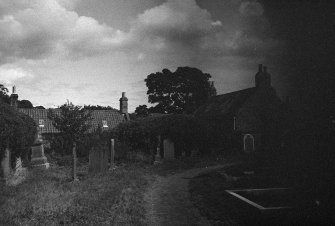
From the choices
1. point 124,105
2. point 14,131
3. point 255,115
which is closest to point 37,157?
point 14,131

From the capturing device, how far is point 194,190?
1425 cm

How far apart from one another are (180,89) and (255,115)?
26392 millimetres

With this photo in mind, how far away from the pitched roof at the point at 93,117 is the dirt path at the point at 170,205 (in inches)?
1027

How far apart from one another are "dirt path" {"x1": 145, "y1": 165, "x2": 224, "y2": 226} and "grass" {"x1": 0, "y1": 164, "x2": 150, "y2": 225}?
0.42 meters

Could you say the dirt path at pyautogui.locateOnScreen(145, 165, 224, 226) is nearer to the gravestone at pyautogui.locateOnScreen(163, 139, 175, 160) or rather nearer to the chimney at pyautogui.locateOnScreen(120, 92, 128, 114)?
the gravestone at pyautogui.locateOnScreen(163, 139, 175, 160)

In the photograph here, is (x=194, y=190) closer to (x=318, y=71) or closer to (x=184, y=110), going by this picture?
(x=318, y=71)

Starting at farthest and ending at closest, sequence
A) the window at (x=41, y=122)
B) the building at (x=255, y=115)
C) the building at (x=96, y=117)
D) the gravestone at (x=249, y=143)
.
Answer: the building at (x=96, y=117), the window at (x=41, y=122), the building at (x=255, y=115), the gravestone at (x=249, y=143)

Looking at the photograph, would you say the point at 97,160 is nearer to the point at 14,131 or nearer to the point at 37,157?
the point at 37,157

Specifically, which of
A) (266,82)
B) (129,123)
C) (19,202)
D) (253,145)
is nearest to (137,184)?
(19,202)

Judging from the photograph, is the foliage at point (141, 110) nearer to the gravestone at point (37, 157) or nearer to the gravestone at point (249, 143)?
the gravestone at point (249, 143)

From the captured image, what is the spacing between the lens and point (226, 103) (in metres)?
39.4

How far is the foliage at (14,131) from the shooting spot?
50.7 feet

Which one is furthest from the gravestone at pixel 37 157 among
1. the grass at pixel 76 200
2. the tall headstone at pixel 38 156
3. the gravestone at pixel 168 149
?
the gravestone at pixel 168 149

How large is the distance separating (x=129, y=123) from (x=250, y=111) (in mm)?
14718
